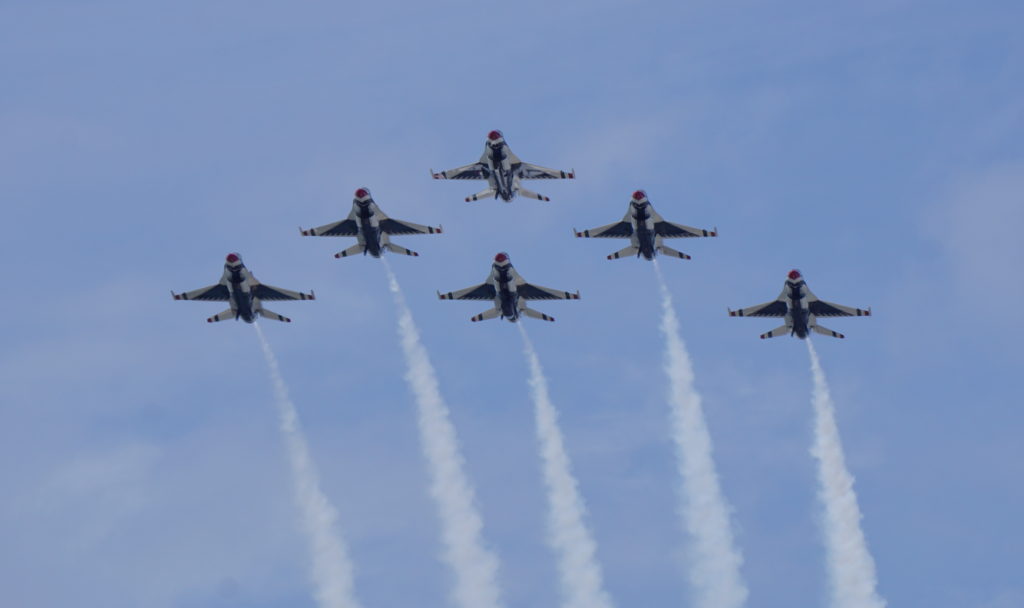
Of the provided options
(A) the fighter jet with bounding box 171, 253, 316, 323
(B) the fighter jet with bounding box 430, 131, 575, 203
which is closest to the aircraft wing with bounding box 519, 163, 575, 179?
(B) the fighter jet with bounding box 430, 131, 575, 203

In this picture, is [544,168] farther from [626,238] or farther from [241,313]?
[241,313]

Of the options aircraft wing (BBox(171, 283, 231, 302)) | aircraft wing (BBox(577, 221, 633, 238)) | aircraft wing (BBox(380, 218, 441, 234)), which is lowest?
aircraft wing (BBox(171, 283, 231, 302))

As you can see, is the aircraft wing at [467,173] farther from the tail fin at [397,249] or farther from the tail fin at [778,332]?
the tail fin at [778,332]

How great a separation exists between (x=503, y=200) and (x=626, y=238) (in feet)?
42.3

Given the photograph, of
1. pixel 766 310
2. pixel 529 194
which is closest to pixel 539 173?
pixel 529 194

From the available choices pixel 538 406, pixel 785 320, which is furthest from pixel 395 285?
pixel 785 320

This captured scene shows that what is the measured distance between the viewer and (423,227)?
7343 inches

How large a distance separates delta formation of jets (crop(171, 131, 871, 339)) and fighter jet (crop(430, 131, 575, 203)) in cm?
10

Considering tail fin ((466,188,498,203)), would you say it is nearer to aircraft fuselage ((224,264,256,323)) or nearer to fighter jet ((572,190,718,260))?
fighter jet ((572,190,718,260))

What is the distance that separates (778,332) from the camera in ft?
586

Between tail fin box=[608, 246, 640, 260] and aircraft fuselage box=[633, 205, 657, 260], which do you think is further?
tail fin box=[608, 246, 640, 260]

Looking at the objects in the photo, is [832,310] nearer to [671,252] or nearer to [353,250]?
[671,252]

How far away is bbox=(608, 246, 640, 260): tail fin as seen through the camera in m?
182

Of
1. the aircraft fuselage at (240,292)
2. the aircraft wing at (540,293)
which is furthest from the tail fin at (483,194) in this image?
the aircraft fuselage at (240,292)
